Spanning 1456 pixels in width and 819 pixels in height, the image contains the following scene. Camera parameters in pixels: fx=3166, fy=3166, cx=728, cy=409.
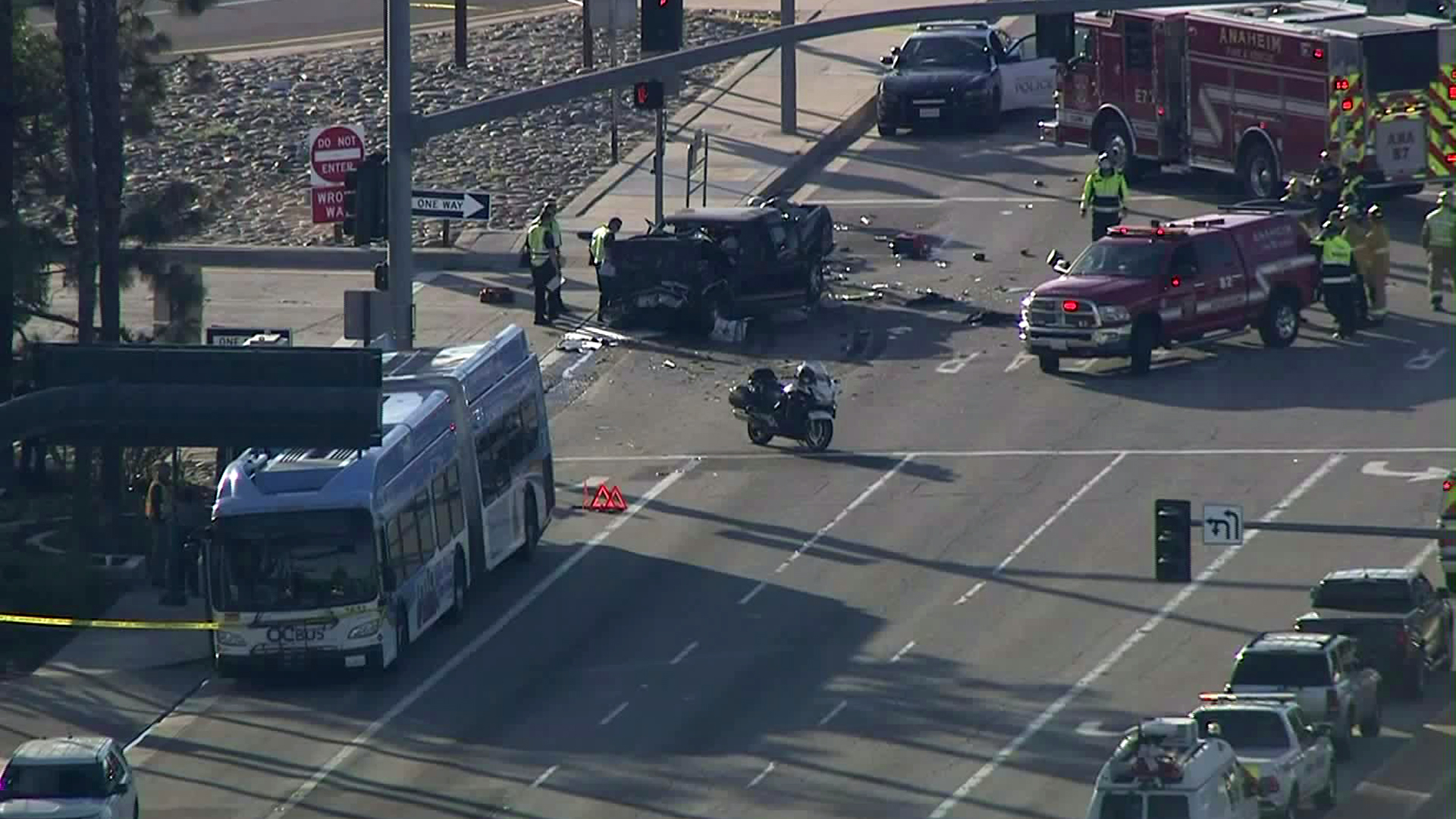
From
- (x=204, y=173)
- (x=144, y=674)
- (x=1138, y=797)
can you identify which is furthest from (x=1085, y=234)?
(x=1138, y=797)

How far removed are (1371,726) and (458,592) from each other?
10.4 metres

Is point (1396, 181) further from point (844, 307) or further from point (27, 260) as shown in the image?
point (27, 260)

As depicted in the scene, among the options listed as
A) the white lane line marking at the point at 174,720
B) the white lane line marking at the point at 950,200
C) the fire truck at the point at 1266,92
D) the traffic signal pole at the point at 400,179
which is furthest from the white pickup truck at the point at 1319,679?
the white lane line marking at the point at 950,200

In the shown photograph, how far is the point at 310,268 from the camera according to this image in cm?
5300

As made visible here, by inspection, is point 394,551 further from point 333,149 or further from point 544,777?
point 333,149

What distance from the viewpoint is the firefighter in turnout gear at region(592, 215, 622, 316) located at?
46969 millimetres

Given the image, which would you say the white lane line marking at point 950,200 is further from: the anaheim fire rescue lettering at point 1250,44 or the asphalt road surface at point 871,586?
the asphalt road surface at point 871,586

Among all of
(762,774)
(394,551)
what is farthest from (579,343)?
(762,774)

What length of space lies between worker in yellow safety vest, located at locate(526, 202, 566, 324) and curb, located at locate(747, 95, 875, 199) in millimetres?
7705

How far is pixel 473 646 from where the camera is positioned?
34.5 meters

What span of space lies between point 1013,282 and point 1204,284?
17.9 ft

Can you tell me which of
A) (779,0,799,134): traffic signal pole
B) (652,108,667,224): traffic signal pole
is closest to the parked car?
(652,108,667,224): traffic signal pole

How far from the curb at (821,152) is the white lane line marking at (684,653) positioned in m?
21.7

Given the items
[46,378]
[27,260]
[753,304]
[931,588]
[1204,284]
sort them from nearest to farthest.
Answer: [46,378]
[931,588]
[27,260]
[1204,284]
[753,304]
